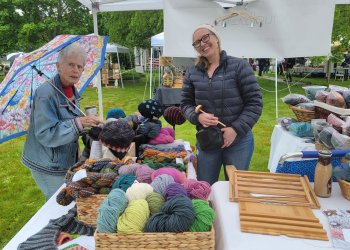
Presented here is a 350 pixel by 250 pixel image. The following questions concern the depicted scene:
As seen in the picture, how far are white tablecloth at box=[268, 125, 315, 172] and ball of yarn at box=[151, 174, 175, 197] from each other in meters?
1.52

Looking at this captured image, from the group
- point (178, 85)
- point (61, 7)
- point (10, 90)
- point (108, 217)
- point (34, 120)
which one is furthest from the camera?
point (61, 7)

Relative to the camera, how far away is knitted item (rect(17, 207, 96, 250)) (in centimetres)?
102

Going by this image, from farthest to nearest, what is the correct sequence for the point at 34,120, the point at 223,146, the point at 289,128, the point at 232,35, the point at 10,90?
the point at 232,35
the point at 289,128
the point at 223,146
the point at 10,90
the point at 34,120

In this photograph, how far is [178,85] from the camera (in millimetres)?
7766

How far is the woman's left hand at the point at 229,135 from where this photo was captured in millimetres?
1720

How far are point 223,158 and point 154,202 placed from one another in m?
1.06

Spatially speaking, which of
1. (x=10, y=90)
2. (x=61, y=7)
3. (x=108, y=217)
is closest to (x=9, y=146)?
(x=10, y=90)

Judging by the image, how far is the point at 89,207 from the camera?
1.14 meters

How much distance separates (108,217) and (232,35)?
2552 millimetres

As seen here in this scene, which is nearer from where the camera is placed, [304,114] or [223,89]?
[223,89]

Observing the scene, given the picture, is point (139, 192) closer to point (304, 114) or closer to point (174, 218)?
point (174, 218)

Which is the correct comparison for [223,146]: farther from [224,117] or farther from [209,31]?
[209,31]

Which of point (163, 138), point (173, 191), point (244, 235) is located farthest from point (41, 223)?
point (163, 138)

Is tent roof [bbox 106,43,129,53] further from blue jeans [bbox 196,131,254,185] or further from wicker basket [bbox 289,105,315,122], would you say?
blue jeans [bbox 196,131,254,185]
